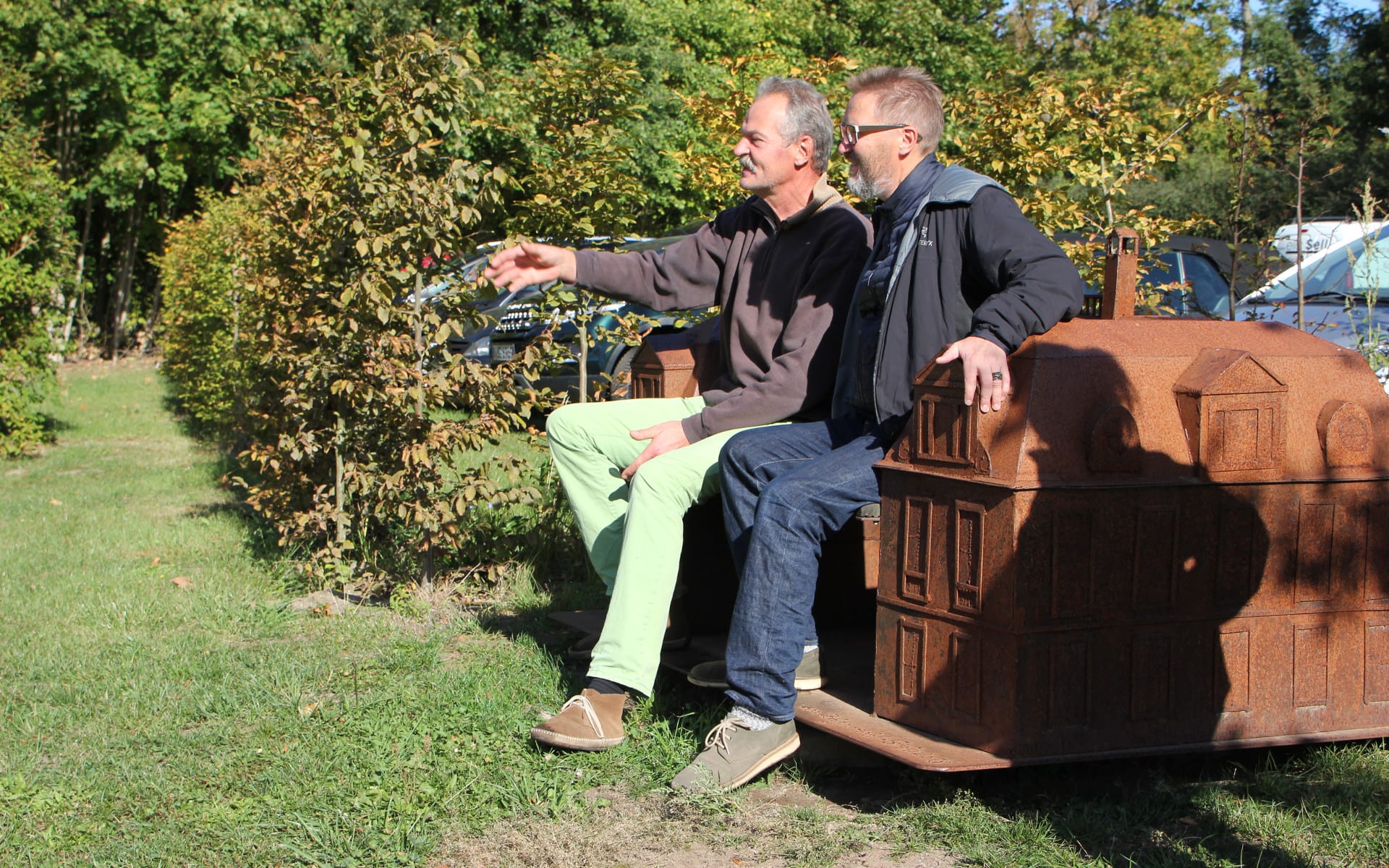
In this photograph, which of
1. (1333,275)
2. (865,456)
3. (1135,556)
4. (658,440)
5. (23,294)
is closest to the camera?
(1135,556)

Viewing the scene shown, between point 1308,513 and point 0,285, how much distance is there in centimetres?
908

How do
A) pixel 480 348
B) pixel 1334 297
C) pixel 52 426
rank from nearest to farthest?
1. pixel 1334 297
2. pixel 52 426
3. pixel 480 348

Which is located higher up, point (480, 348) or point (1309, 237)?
point (1309, 237)

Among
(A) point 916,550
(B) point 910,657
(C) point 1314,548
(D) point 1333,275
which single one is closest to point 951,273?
(A) point 916,550

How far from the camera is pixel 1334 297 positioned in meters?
7.55

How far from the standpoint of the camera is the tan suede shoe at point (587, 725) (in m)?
3.41

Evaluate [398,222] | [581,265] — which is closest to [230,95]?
[398,222]

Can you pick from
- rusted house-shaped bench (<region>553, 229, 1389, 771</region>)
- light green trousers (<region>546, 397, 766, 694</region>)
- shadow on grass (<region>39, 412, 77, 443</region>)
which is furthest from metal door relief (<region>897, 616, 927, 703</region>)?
shadow on grass (<region>39, 412, 77, 443</region>)

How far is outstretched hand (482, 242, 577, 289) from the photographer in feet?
13.5

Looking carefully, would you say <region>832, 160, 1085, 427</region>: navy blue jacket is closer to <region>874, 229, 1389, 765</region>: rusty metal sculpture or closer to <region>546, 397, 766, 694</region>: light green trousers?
<region>874, 229, 1389, 765</region>: rusty metal sculpture

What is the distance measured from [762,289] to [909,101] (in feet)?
2.60

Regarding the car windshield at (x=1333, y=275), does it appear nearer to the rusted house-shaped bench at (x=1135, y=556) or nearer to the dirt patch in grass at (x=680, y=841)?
the rusted house-shaped bench at (x=1135, y=556)

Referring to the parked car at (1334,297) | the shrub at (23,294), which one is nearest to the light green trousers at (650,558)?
the parked car at (1334,297)

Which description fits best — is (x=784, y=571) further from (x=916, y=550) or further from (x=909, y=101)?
(x=909, y=101)
